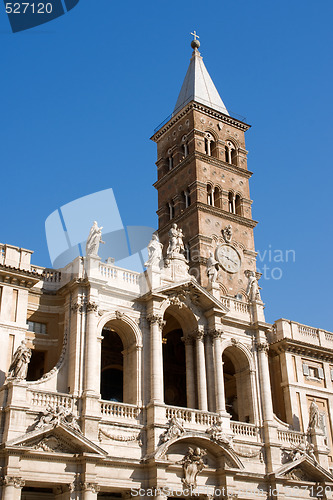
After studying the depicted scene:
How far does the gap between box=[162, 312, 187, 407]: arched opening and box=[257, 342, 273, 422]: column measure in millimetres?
4866

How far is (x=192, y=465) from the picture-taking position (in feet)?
108

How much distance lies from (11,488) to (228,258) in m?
25.1

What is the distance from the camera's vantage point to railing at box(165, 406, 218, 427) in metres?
33.7

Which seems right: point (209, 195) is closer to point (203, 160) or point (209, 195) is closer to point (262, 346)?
point (203, 160)

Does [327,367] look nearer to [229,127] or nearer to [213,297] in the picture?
[213,297]

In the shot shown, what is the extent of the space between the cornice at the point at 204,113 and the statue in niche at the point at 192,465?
94.3 ft

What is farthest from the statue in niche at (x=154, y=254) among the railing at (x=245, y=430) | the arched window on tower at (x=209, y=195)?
the arched window on tower at (x=209, y=195)

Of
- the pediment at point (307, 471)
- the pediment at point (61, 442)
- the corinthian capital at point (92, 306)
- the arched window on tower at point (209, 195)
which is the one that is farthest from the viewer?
the arched window on tower at point (209, 195)

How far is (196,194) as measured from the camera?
49219 millimetres

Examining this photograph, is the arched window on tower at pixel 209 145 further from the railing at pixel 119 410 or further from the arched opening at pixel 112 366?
the railing at pixel 119 410

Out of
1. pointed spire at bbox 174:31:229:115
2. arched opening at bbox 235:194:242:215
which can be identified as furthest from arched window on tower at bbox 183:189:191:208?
pointed spire at bbox 174:31:229:115

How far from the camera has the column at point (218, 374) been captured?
3556cm

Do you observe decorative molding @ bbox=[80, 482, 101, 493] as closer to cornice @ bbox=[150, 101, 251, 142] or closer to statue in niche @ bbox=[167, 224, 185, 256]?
statue in niche @ bbox=[167, 224, 185, 256]

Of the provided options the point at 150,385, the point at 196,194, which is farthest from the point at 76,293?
the point at 196,194
